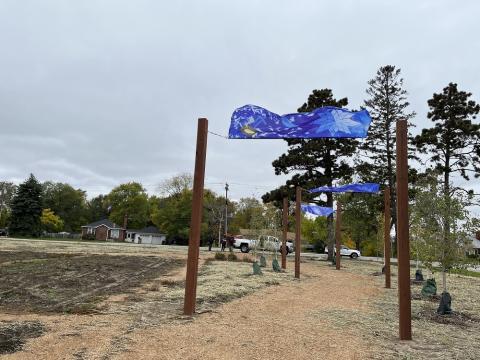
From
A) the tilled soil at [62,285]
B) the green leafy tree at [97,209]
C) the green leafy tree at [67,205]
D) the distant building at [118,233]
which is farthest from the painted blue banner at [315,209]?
the green leafy tree at [67,205]

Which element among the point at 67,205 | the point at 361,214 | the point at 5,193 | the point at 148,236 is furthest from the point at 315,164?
the point at 5,193

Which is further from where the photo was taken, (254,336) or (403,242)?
(403,242)

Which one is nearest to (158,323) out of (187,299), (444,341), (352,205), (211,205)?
(187,299)

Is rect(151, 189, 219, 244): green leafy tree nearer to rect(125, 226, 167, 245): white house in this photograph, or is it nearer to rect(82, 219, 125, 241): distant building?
rect(125, 226, 167, 245): white house

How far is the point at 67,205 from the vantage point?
299 ft

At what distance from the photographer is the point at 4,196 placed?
90875mm

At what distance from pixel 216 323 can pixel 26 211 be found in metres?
61.0

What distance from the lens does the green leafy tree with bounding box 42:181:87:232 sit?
9044cm

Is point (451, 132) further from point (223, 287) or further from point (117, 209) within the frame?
point (117, 209)

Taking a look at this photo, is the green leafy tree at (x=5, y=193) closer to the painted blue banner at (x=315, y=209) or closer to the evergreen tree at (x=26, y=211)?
the evergreen tree at (x=26, y=211)

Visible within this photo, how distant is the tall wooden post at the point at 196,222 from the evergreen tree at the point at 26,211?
59.2 meters

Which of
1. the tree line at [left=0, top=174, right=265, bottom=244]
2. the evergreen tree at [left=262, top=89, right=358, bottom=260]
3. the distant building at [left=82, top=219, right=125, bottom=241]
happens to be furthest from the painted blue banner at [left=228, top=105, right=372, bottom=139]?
the distant building at [left=82, top=219, right=125, bottom=241]

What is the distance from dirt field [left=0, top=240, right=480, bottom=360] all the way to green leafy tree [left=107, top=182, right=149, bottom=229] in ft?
237

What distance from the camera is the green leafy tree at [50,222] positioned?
77.8 m
